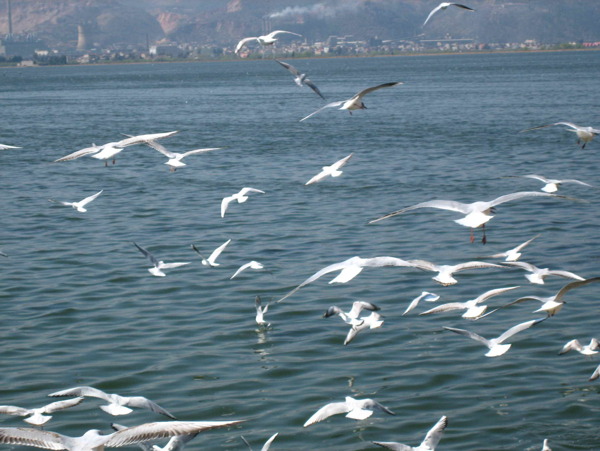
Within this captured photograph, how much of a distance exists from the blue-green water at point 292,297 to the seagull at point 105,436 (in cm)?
309

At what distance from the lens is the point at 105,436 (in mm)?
9508

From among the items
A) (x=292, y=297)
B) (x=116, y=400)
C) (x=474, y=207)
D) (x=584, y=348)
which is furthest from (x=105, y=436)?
(x=292, y=297)

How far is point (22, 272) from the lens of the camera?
20859mm

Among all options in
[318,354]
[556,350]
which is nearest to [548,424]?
[556,350]

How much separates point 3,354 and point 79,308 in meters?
2.61

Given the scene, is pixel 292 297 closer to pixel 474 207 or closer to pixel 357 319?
pixel 357 319

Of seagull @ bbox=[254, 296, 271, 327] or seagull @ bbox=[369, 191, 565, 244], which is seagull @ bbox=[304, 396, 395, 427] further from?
seagull @ bbox=[254, 296, 271, 327]

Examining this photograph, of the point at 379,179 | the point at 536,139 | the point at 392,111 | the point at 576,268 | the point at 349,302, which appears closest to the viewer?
the point at 349,302

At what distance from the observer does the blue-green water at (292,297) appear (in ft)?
43.4

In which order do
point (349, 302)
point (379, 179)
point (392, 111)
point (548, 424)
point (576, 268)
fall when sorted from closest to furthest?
point (548, 424) < point (349, 302) < point (576, 268) < point (379, 179) < point (392, 111)

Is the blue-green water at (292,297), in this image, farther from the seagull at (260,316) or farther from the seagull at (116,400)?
the seagull at (116,400)

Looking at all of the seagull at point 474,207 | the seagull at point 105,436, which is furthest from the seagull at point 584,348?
the seagull at point 105,436

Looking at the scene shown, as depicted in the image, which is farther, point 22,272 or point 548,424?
point 22,272

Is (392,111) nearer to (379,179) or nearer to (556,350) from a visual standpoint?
(379,179)
